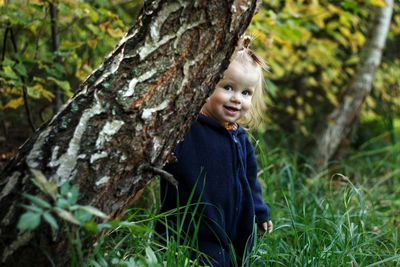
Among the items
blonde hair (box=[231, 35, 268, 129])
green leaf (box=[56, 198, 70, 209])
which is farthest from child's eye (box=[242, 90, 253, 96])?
green leaf (box=[56, 198, 70, 209])

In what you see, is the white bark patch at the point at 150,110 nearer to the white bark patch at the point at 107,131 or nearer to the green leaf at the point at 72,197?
the white bark patch at the point at 107,131

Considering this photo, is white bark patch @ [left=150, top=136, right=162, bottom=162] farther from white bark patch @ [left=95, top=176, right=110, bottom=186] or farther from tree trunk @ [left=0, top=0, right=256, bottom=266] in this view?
white bark patch @ [left=95, top=176, right=110, bottom=186]

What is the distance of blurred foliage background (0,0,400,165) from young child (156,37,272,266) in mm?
831

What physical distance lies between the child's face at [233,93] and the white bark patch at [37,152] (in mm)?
981

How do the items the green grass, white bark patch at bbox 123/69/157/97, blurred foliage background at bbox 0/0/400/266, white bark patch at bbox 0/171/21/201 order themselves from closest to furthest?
1. white bark patch at bbox 0/171/21/201
2. white bark patch at bbox 123/69/157/97
3. the green grass
4. blurred foliage background at bbox 0/0/400/266

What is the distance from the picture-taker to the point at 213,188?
98.3 inches

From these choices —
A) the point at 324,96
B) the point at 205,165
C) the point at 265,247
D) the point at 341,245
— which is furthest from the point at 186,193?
the point at 324,96

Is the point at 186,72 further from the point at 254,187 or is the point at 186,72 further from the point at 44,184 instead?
the point at 254,187

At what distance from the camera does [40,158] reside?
1.65m

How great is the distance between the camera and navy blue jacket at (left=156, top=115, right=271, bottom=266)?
2441mm

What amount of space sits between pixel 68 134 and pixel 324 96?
5.51 metres

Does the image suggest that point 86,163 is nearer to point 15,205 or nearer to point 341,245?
point 15,205

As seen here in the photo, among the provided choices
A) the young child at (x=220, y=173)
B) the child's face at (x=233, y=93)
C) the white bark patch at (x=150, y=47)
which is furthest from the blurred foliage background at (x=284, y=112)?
the white bark patch at (x=150, y=47)

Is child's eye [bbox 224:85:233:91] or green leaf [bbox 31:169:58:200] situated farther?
child's eye [bbox 224:85:233:91]
